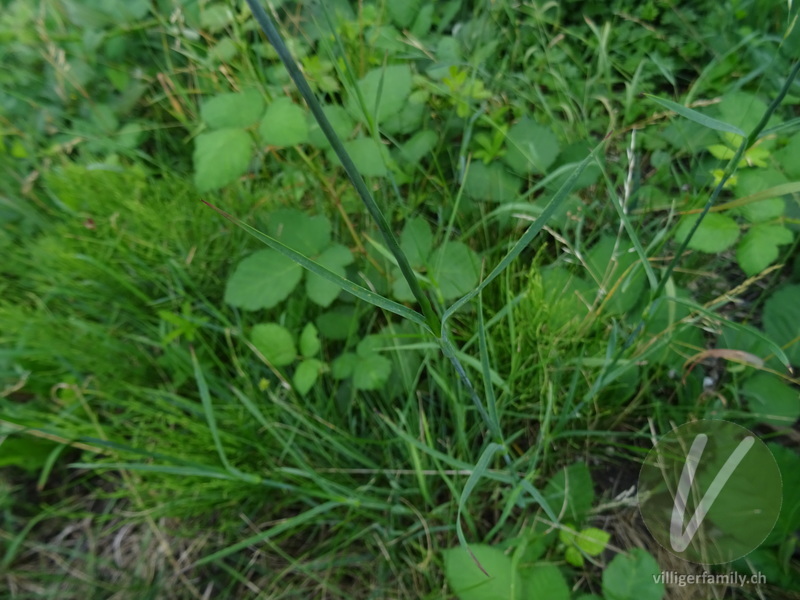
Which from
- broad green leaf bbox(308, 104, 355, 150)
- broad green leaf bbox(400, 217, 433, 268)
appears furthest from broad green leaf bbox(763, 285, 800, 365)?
broad green leaf bbox(308, 104, 355, 150)

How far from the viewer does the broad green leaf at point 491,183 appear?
104cm

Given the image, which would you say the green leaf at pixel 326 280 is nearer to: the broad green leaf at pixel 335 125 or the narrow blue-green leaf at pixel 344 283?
the broad green leaf at pixel 335 125

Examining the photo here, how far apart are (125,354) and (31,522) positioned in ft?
1.41

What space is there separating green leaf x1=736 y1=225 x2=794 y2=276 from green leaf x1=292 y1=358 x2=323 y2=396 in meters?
0.76

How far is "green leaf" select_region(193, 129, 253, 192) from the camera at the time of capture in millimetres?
911

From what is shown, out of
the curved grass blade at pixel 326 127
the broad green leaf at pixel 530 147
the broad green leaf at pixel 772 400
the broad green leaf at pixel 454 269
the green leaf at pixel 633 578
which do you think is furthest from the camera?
the broad green leaf at pixel 530 147

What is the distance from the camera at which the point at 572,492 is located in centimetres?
86

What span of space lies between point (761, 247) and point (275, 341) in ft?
2.85

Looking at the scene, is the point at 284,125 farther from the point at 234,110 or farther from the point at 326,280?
the point at 326,280

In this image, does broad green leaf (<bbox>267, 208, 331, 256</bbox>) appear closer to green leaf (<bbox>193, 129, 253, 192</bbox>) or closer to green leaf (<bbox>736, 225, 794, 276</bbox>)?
green leaf (<bbox>193, 129, 253, 192</bbox>)

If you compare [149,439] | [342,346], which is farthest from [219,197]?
[149,439]

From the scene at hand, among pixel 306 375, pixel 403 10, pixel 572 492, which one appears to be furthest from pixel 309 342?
pixel 403 10

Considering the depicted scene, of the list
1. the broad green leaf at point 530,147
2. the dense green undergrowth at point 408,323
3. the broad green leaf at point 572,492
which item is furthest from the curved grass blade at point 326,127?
the broad green leaf at point 530,147

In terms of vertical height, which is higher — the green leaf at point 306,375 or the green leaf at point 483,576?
the green leaf at point 306,375
